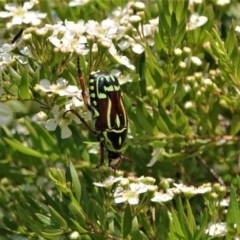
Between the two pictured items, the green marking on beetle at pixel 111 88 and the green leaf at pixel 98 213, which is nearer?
the green leaf at pixel 98 213

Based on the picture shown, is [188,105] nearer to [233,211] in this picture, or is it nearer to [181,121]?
[181,121]

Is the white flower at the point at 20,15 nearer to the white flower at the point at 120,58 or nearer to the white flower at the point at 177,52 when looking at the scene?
the white flower at the point at 120,58

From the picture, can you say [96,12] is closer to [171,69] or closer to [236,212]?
[171,69]

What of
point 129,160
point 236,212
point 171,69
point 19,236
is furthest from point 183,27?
point 19,236

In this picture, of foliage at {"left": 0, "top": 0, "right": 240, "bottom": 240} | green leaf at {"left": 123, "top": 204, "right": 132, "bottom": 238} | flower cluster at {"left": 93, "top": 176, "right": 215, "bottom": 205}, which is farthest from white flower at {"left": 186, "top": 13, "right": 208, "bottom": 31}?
green leaf at {"left": 123, "top": 204, "right": 132, "bottom": 238}

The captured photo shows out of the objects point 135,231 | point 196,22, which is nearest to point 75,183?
point 135,231

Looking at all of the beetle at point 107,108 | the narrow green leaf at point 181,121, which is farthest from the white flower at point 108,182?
the narrow green leaf at point 181,121
